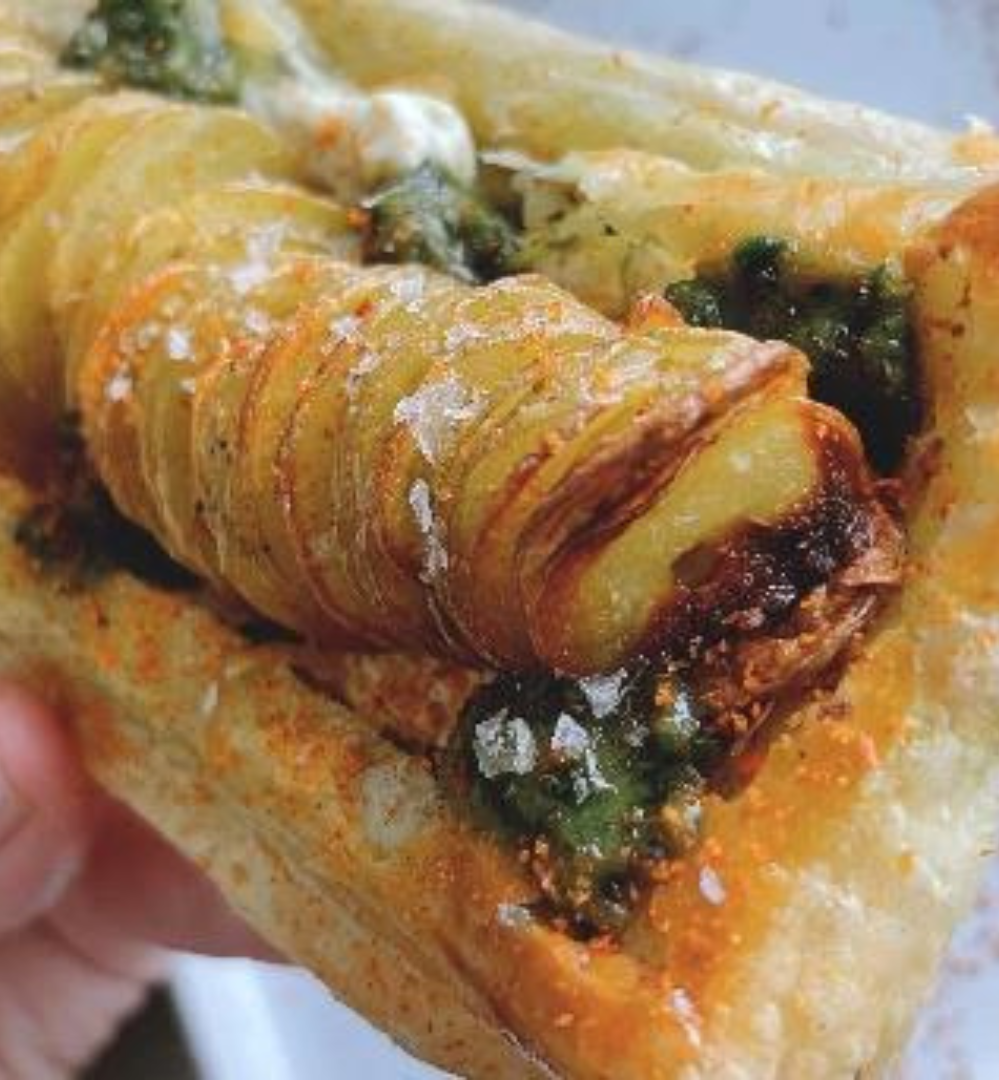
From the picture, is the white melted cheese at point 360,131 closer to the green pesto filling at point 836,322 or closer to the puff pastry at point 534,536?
the puff pastry at point 534,536

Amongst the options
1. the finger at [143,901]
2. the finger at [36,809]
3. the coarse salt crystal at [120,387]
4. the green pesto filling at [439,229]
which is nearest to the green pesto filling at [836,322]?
the green pesto filling at [439,229]

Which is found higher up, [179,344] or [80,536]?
[179,344]

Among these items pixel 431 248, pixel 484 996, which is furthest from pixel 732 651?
pixel 431 248

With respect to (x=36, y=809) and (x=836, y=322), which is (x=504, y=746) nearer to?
(x=836, y=322)

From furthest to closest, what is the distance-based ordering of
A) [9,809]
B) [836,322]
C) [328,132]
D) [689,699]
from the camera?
[9,809] < [328,132] < [836,322] < [689,699]

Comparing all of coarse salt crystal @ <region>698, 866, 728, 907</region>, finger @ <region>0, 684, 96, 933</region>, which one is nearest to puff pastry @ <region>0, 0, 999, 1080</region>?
coarse salt crystal @ <region>698, 866, 728, 907</region>

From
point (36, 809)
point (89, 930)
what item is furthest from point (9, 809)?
point (89, 930)
